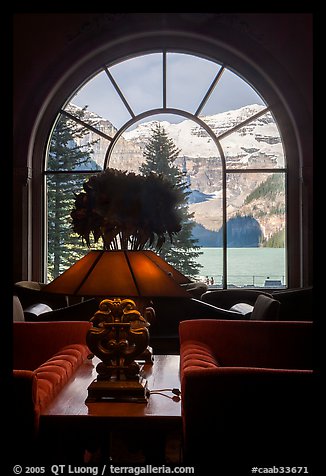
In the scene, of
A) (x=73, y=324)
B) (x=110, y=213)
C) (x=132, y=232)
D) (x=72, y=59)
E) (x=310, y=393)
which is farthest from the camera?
(x=72, y=59)

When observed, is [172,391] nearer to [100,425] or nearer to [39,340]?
[100,425]

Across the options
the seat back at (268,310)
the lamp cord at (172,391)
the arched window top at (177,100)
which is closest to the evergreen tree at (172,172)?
the arched window top at (177,100)

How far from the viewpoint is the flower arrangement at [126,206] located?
1.83m

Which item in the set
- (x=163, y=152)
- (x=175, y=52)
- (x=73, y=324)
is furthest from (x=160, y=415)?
(x=175, y=52)

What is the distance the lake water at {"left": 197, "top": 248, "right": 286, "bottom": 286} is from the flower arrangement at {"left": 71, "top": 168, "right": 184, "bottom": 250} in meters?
5.43

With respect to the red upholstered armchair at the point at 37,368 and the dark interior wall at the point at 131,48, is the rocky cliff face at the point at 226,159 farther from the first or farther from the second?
the red upholstered armchair at the point at 37,368

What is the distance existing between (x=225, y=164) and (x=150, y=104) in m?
1.38

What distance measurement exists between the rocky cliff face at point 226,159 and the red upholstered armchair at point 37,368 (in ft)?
15.5

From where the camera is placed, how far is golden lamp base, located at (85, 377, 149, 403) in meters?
1.89

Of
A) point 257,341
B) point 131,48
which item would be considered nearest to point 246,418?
point 257,341

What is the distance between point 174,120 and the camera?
7.32 metres

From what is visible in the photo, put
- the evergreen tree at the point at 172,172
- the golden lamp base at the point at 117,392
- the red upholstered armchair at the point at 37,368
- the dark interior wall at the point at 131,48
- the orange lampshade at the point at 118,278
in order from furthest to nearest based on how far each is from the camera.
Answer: the evergreen tree at the point at 172,172, the dark interior wall at the point at 131,48, the golden lamp base at the point at 117,392, the orange lampshade at the point at 118,278, the red upholstered armchair at the point at 37,368

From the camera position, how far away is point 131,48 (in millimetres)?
7242

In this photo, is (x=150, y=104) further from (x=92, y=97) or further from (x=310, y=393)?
(x=310, y=393)
